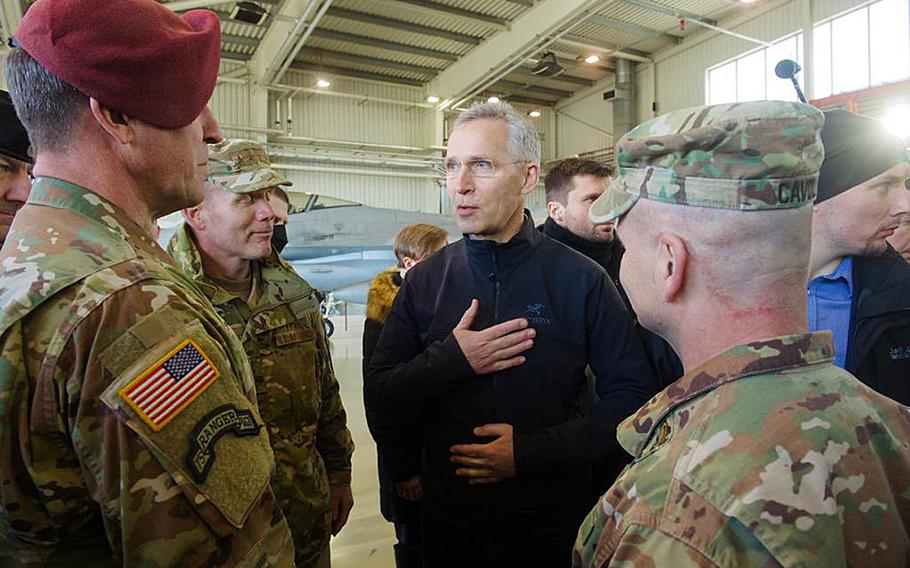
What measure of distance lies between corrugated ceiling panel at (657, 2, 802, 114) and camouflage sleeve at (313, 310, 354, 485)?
1221cm

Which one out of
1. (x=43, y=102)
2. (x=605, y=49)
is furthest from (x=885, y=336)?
(x=605, y=49)

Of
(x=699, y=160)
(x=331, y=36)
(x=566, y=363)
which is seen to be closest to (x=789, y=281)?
(x=699, y=160)

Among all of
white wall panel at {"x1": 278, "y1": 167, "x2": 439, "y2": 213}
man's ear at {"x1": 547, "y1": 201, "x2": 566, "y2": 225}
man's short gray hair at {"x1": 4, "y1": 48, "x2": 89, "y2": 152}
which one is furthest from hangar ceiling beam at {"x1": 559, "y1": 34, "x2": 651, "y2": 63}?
man's short gray hair at {"x1": 4, "y1": 48, "x2": 89, "y2": 152}

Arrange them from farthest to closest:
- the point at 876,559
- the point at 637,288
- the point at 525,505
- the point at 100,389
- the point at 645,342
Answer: the point at 645,342, the point at 525,505, the point at 637,288, the point at 100,389, the point at 876,559

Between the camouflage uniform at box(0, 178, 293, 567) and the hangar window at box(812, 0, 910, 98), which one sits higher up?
the hangar window at box(812, 0, 910, 98)

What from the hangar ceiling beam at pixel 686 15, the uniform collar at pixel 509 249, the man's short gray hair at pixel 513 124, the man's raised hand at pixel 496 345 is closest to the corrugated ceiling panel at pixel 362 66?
the hangar ceiling beam at pixel 686 15

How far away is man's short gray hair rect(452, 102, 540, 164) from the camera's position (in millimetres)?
1926

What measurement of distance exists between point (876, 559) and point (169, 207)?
1.32m

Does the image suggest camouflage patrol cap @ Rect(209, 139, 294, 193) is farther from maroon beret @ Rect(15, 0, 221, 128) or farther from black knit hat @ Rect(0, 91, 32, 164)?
maroon beret @ Rect(15, 0, 221, 128)

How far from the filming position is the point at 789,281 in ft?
→ 2.89

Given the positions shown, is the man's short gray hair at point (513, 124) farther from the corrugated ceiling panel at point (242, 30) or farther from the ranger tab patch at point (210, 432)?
the corrugated ceiling panel at point (242, 30)

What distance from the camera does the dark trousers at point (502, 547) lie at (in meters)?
1.71

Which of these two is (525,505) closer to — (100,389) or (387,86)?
(100,389)

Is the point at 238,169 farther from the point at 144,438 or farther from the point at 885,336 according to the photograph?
the point at 885,336
